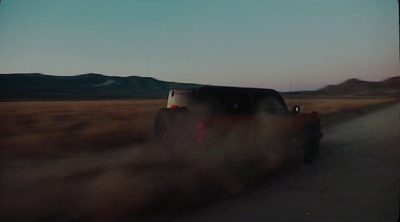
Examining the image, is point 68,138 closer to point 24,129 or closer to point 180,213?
point 24,129

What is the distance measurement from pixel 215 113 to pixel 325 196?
222 cm

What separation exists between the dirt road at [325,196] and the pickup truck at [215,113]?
1.15 m

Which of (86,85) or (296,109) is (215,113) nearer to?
(296,109)

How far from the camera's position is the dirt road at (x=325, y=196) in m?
4.56

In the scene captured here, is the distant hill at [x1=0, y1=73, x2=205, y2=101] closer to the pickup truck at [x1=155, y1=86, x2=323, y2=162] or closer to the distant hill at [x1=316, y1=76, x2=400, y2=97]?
the distant hill at [x1=316, y1=76, x2=400, y2=97]

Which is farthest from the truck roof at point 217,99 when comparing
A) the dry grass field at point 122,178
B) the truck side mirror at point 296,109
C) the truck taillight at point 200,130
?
the truck side mirror at point 296,109

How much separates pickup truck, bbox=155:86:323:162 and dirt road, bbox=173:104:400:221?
3.79 ft

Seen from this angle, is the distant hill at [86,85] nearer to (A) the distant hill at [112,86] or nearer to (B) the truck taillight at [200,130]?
(A) the distant hill at [112,86]

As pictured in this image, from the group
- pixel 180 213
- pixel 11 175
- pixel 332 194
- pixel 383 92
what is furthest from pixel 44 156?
pixel 383 92

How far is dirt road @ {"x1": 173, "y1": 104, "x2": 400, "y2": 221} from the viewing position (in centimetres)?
456

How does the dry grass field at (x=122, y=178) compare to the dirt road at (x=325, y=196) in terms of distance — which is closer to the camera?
the dirt road at (x=325, y=196)

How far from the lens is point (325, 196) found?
536 cm

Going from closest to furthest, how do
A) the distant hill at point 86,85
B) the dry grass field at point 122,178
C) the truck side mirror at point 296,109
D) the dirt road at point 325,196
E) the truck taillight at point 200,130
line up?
the dirt road at point 325,196 < the dry grass field at point 122,178 < the truck taillight at point 200,130 < the truck side mirror at point 296,109 < the distant hill at point 86,85

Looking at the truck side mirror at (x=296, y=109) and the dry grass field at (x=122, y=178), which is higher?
the truck side mirror at (x=296, y=109)
